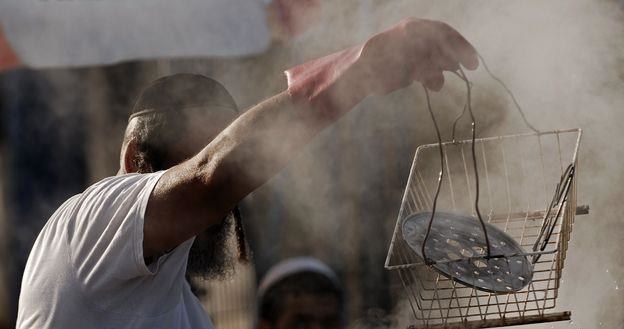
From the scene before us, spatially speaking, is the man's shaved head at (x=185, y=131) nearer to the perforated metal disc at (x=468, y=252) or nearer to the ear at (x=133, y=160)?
the ear at (x=133, y=160)

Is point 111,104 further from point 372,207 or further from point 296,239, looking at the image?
point 372,207

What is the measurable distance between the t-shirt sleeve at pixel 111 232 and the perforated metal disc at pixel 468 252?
0.56m

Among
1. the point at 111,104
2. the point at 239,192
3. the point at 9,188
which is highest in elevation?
the point at 239,192

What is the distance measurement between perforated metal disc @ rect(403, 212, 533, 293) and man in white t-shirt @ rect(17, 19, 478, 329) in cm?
44

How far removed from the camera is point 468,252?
6.53 ft

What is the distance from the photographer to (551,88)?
301 centimetres

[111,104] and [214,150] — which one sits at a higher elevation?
[214,150]

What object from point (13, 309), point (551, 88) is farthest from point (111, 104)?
point (551, 88)

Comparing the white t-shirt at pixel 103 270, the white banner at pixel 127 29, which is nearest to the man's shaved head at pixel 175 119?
the white t-shirt at pixel 103 270

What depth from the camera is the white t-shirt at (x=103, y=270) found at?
190 centimetres

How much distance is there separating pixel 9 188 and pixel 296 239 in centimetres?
249

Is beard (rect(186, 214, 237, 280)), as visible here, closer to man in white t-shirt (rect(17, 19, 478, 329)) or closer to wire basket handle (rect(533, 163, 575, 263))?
man in white t-shirt (rect(17, 19, 478, 329))

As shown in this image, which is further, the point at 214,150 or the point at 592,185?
the point at 592,185

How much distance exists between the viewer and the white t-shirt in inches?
74.6
